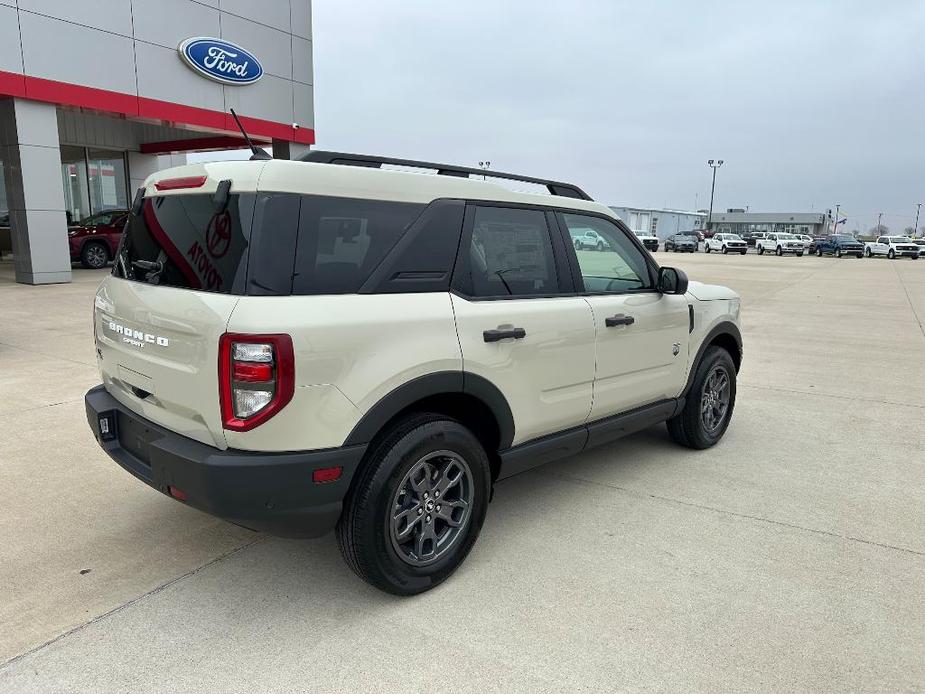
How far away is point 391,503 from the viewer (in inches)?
107

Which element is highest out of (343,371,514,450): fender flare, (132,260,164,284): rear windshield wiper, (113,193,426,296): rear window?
(113,193,426,296): rear window

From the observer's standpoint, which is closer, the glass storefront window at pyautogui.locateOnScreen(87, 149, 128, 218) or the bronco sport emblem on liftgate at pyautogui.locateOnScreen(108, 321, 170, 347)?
the bronco sport emblem on liftgate at pyautogui.locateOnScreen(108, 321, 170, 347)

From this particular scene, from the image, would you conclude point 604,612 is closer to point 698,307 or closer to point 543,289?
point 543,289

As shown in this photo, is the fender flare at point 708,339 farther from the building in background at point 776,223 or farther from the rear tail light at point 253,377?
the building in background at point 776,223

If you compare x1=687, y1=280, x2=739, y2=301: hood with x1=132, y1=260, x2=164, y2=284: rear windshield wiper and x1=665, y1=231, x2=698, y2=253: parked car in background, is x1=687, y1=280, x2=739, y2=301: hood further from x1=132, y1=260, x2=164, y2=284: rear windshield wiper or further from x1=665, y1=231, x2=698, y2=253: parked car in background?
x1=665, y1=231, x2=698, y2=253: parked car in background

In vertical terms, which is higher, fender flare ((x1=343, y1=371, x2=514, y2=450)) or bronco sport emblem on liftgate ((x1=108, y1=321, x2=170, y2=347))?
bronco sport emblem on liftgate ((x1=108, y1=321, x2=170, y2=347))

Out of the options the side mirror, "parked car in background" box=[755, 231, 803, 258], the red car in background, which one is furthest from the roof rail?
"parked car in background" box=[755, 231, 803, 258]

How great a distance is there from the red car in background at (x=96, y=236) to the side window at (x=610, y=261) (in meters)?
17.2

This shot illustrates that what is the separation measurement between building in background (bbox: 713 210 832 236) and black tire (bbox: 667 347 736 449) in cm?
10721

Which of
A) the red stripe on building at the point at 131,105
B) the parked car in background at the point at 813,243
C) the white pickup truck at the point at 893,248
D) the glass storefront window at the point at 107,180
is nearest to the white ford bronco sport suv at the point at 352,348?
the red stripe on building at the point at 131,105

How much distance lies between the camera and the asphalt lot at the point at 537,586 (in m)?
2.44

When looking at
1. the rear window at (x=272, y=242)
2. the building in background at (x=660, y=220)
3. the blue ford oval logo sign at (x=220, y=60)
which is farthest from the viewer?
the building in background at (x=660, y=220)

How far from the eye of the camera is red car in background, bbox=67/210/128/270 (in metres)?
17.8

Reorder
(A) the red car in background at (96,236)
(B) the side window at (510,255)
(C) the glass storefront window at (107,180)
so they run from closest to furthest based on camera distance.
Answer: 1. (B) the side window at (510,255)
2. (A) the red car in background at (96,236)
3. (C) the glass storefront window at (107,180)
